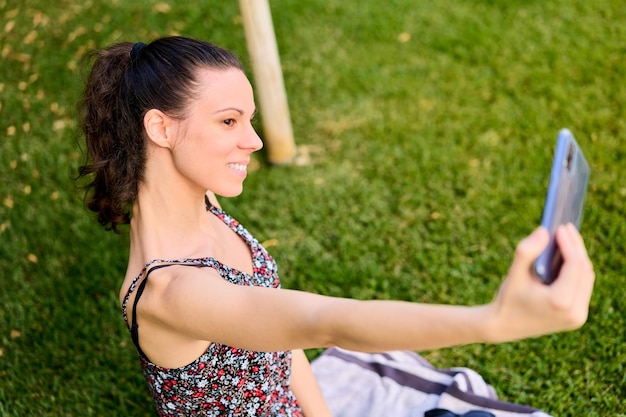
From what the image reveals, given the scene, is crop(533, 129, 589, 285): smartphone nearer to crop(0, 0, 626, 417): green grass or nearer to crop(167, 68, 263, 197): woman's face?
crop(167, 68, 263, 197): woman's face

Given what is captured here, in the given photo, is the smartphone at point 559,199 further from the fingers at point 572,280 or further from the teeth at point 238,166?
the teeth at point 238,166

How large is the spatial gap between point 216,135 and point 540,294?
1256 millimetres

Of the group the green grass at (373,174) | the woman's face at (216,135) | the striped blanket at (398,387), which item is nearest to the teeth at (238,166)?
the woman's face at (216,135)

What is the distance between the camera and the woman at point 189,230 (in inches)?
73.3

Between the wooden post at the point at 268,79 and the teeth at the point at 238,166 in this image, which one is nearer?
the teeth at the point at 238,166

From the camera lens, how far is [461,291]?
410 cm

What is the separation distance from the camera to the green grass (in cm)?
374

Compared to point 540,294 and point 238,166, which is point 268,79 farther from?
point 540,294

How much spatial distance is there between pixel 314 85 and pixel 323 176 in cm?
113

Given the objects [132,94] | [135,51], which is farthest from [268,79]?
[132,94]

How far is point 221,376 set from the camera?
2314 millimetres

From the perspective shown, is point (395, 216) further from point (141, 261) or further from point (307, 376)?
point (141, 261)

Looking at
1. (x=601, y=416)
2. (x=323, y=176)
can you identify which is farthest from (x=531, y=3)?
(x=601, y=416)

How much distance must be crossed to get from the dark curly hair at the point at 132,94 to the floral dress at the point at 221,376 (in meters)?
0.39
